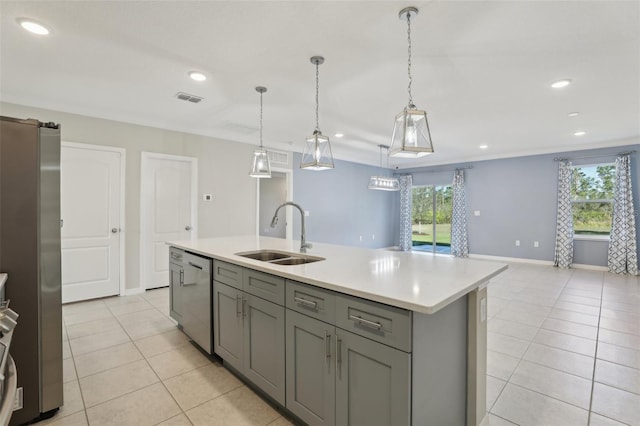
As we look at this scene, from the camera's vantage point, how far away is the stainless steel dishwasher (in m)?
2.46

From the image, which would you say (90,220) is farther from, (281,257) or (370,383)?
(370,383)

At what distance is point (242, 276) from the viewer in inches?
81.7

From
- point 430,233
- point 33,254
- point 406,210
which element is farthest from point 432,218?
point 33,254

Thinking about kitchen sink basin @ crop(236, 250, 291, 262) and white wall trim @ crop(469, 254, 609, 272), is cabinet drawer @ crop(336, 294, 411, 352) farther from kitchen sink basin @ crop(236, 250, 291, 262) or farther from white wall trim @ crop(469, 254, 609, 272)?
white wall trim @ crop(469, 254, 609, 272)

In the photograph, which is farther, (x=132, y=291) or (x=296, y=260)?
(x=132, y=291)

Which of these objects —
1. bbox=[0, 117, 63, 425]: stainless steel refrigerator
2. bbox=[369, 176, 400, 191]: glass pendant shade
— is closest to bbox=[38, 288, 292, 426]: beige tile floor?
bbox=[0, 117, 63, 425]: stainless steel refrigerator

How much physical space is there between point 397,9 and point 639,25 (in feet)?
5.83

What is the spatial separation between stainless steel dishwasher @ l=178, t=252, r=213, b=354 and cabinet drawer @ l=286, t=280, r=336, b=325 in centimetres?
102

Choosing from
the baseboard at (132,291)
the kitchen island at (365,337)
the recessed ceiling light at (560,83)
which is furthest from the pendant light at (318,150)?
the baseboard at (132,291)

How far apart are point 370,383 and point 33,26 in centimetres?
318

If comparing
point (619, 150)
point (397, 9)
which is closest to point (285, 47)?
point (397, 9)

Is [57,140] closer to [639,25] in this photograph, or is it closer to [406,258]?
[406,258]

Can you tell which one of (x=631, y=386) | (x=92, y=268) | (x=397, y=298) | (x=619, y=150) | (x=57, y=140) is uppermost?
(x=619, y=150)

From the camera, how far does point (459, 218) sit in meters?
7.83
